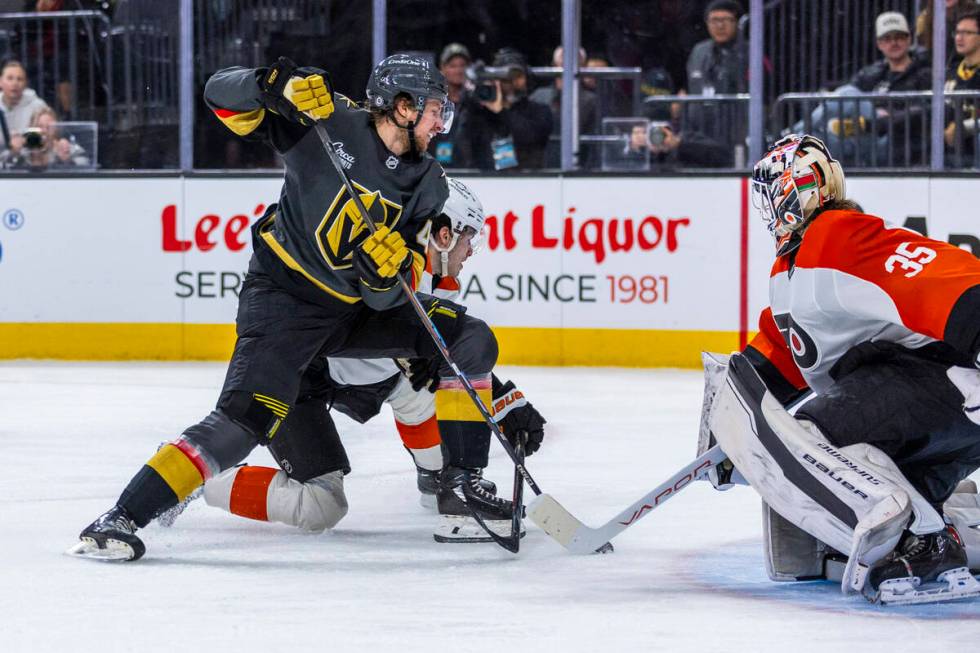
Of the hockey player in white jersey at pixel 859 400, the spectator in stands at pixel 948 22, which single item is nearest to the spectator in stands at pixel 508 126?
the spectator in stands at pixel 948 22

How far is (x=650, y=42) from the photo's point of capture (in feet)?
23.5

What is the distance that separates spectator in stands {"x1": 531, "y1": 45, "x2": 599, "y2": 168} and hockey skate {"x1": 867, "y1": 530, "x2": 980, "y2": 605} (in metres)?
4.29

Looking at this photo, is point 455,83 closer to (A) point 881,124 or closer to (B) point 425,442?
(A) point 881,124

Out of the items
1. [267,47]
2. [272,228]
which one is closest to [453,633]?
[272,228]

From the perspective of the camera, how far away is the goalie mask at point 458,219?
11.9 feet

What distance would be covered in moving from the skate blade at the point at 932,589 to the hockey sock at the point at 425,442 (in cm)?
131

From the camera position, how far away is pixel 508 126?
708 centimetres

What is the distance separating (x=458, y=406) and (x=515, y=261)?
3.54 meters

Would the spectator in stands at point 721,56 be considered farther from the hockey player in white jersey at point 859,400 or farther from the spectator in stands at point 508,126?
the hockey player in white jersey at point 859,400

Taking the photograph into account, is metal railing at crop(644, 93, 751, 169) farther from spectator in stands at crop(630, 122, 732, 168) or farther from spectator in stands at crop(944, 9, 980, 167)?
spectator in stands at crop(944, 9, 980, 167)

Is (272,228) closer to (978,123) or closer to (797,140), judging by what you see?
(797,140)

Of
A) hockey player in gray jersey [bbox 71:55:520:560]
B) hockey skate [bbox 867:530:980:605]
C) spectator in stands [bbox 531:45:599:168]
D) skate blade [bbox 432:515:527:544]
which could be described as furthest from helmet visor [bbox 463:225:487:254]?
spectator in stands [bbox 531:45:599:168]

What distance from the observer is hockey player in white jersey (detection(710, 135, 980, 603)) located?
2709 mm

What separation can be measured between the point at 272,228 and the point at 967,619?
5.28 ft
